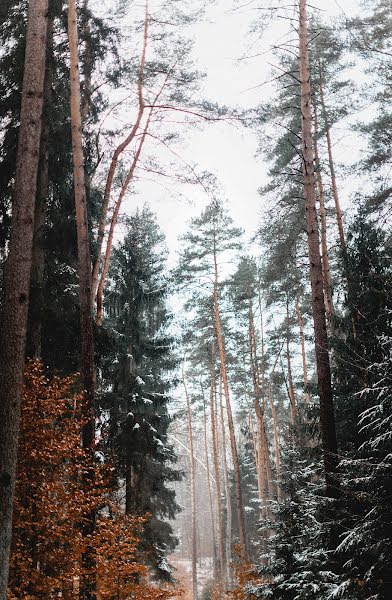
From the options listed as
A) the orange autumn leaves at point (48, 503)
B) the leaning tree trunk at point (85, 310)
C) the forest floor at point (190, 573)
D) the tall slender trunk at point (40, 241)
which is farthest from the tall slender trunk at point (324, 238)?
the forest floor at point (190, 573)

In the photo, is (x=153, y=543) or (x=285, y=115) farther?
(x=285, y=115)

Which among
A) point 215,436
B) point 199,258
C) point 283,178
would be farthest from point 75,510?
point 215,436

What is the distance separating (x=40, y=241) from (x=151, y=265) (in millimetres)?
7850

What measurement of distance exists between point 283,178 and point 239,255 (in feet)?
18.6

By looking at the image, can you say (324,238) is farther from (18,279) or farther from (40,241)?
(18,279)

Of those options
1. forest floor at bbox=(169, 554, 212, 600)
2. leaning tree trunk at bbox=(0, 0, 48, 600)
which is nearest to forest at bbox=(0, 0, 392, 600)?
leaning tree trunk at bbox=(0, 0, 48, 600)

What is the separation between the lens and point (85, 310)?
7.96 m

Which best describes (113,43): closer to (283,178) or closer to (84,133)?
(84,133)

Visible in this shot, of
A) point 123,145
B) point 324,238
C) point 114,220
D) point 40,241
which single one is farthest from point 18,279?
point 324,238

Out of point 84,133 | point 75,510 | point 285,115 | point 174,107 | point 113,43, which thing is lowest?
point 75,510

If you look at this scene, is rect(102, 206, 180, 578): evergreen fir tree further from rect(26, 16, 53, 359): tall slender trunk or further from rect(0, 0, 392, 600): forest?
rect(26, 16, 53, 359): tall slender trunk

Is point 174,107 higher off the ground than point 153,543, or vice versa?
point 174,107

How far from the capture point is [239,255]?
20531mm

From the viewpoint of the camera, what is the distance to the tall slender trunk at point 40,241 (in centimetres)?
849
